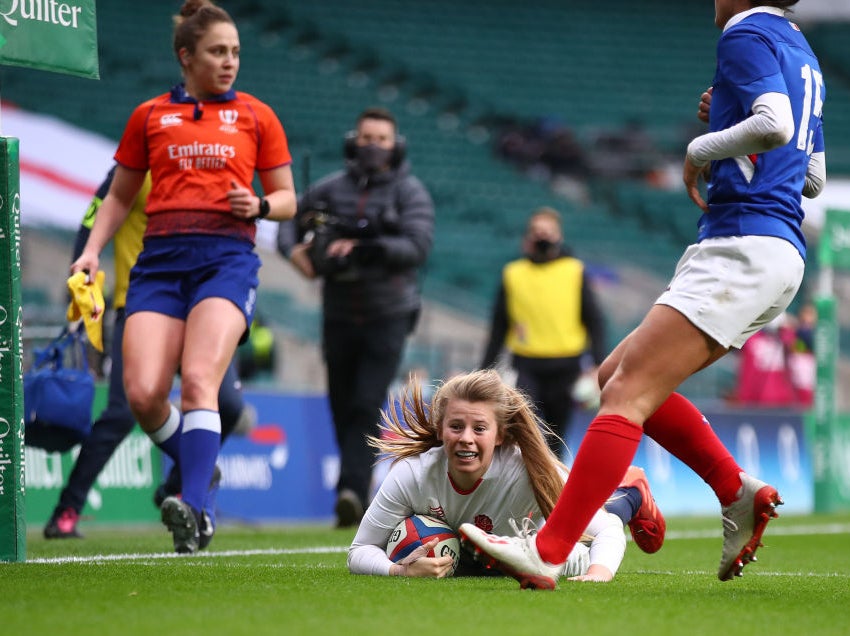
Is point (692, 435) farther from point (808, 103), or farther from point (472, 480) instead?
point (808, 103)

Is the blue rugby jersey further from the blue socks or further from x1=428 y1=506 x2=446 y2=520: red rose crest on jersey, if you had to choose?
the blue socks

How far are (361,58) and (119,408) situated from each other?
18.9 m

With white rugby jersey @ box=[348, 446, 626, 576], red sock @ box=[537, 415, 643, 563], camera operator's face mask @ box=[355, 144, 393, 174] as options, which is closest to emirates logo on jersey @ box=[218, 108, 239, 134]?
white rugby jersey @ box=[348, 446, 626, 576]

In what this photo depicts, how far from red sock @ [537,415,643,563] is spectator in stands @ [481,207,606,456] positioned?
5.66 metres

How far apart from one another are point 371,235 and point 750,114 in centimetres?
485

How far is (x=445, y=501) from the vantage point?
198 inches

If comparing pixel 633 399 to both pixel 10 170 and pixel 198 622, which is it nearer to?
pixel 198 622

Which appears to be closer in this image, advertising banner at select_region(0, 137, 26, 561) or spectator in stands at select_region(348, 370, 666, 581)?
spectator in stands at select_region(348, 370, 666, 581)

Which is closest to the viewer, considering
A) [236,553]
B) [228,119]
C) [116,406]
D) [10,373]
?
[10,373]

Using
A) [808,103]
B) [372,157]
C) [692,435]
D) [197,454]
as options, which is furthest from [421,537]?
[372,157]

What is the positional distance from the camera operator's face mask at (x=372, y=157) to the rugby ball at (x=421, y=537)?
174 inches

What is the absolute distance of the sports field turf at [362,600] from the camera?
139 inches

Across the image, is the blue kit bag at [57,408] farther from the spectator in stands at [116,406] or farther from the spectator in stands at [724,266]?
the spectator in stands at [724,266]

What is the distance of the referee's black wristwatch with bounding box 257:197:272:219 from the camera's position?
609 cm
